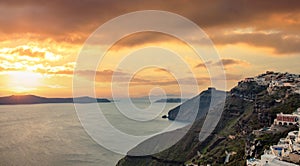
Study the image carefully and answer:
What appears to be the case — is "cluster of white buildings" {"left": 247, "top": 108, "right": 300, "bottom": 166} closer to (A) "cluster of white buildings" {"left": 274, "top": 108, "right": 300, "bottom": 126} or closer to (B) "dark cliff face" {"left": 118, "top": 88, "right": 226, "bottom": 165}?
(A) "cluster of white buildings" {"left": 274, "top": 108, "right": 300, "bottom": 126}

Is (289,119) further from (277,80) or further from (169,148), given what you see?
(277,80)

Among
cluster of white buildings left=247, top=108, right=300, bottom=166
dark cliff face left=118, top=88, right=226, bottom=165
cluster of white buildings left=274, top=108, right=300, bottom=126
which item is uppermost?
cluster of white buildings left=274, top=108, right=300, bottom=126

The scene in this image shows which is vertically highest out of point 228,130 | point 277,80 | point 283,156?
point 277,80

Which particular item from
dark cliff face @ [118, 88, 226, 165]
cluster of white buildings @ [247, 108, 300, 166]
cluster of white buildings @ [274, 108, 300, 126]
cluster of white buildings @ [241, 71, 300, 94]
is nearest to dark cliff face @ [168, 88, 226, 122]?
cluster of white buildings @ [241, 71, 300, 94]

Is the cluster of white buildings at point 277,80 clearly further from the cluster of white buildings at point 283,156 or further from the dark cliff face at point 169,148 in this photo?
the cluster of white buildings at point 283,156

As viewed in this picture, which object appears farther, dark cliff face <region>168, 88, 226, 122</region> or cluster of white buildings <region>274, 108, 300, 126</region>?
dark cliff face <region>168, 88, 226, 122</region>

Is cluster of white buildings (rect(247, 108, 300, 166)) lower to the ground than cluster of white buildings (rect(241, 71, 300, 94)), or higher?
lower

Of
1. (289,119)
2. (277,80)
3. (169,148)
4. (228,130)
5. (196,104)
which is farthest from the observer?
(196,104)

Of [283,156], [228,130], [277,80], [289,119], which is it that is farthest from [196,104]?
[283,156]

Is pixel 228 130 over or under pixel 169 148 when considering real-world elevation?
over

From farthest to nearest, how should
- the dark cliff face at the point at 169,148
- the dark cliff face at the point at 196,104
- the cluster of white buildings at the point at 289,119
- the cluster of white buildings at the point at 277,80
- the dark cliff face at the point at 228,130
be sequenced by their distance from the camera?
the dark cliff face at the point at 196,104, the cluster of white buildings at the point at 277,80, the dark cliff face at the point at 169,148, the dark cliff face at the point at 228,130, the cluster of white buildings at the point at 289,119

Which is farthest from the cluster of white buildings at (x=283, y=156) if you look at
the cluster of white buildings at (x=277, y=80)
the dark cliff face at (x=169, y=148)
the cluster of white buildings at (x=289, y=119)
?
the cluster of white buildings at (x=277, y=80)
